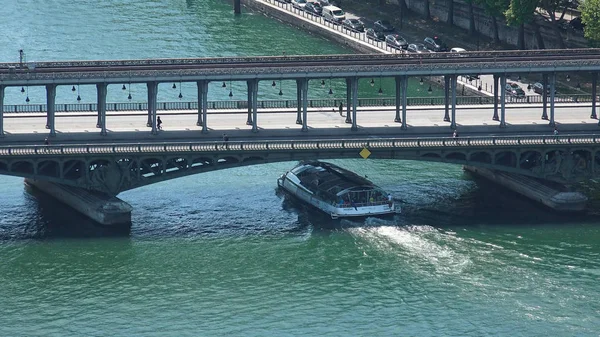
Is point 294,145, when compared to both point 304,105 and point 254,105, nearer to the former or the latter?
point 254,105

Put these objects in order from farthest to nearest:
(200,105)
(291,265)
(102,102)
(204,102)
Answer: (200,105)
(204,102)
(102,102)
(291,265)

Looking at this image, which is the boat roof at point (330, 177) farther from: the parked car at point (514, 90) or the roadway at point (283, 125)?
the parked car at point (514, 90)

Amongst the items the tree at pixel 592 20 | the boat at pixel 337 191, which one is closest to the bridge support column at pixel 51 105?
the boat at pixel 337 191

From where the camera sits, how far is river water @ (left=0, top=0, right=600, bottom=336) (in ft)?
421

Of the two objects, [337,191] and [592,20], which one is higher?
[592,20]

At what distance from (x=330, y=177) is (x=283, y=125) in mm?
7361

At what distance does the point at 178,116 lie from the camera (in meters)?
164

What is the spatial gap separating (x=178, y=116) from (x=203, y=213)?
14.2 metres

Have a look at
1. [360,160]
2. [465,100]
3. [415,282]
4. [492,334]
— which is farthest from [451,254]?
[465,100]

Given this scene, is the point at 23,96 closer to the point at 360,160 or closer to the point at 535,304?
the point at 360,160

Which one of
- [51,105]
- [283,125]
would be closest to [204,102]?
[283,125]

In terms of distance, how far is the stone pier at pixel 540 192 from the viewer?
15525cm

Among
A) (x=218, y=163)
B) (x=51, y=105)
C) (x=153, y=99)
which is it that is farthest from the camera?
(x=153, y=99)

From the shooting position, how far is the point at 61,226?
491ft
